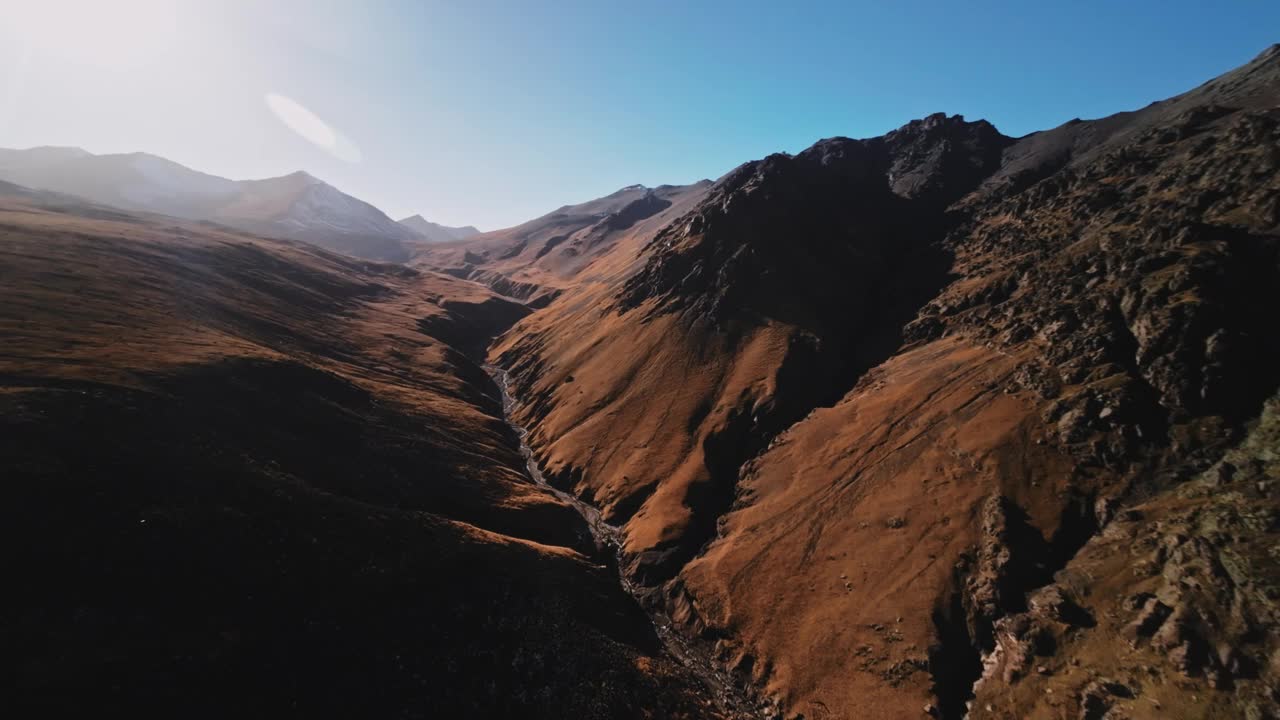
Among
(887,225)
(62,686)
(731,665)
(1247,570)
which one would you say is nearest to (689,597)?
(731,665)

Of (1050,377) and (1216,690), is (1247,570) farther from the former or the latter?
(1050,377)

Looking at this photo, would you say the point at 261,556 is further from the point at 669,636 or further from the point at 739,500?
the point at 739,500

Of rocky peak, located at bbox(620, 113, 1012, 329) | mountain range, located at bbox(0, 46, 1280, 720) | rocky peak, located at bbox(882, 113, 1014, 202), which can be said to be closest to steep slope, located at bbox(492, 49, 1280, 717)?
mountain range, located at bbox(0, 46, 1280, 720)

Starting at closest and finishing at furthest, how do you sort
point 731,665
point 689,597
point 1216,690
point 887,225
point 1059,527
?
point 1216,690
point 1059,527
point 731,665
point 689,597
point 887,225

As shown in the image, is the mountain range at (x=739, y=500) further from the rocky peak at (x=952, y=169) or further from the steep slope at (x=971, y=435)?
the rocky peak at (x=952, y=169)

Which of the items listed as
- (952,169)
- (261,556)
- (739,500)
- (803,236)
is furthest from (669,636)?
(952,169)

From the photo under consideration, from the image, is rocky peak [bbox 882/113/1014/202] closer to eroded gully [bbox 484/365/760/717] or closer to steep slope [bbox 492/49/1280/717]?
steep slope [bbox 492/49/1280/717]
